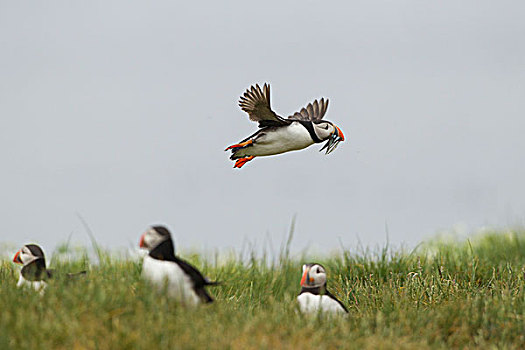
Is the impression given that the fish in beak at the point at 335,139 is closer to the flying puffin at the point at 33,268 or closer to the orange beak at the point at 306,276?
the orange beak at the point at 306,276

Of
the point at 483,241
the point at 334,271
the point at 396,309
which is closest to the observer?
the point at 396,309

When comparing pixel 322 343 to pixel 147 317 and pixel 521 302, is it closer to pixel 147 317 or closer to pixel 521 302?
pixel 147 317

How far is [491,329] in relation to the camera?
6.30 metres

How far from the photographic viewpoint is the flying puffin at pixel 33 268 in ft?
20.2

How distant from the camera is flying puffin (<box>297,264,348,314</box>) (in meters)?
6.02

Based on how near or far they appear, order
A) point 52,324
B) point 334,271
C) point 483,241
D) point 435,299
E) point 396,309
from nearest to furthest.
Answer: point 52,324 < point 396,309 < point 435,299 < point 334,271 < point 483,241

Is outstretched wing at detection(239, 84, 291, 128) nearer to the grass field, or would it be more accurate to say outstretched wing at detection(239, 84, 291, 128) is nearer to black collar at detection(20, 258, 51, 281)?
the grass field

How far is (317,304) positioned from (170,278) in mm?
1526

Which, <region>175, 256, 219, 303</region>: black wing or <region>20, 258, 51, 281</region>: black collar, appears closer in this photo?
Result: <region>175, 256, 219, 303</region>: black wing

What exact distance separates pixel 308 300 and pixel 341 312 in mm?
373

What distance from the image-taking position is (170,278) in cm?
534

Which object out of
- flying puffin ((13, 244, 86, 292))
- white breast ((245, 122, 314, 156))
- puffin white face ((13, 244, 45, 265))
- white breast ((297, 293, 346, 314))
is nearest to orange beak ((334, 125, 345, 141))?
white breast ((245, 122, 314, 156))

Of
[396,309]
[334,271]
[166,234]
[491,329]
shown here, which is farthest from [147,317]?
[334,271]

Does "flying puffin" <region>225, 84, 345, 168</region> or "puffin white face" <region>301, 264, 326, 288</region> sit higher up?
"flying puffin" <region>225, 84, 345, 168</region>
